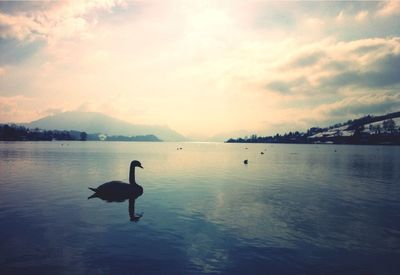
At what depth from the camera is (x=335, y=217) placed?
20.6 metres

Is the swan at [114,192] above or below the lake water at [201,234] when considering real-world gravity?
above

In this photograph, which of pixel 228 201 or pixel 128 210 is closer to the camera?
pixel 128 210

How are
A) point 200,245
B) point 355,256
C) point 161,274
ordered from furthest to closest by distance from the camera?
point 200,245 → point 355,256 → point 161,274

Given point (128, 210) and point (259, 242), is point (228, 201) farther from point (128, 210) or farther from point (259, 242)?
point (259, 242)

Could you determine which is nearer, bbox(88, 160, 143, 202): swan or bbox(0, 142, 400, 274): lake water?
bbox(0, 142, 400, 274): lake water

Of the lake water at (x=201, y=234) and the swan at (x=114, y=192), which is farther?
the swan at (x=114, y=192)

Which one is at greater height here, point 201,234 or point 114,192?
point 114,192

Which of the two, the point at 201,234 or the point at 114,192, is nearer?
the point at 201,234

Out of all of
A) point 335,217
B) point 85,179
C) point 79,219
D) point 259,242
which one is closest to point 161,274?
point 259,242

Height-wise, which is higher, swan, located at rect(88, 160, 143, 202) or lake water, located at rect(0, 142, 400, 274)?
swan, located at rect(88, 160, 143, 202)

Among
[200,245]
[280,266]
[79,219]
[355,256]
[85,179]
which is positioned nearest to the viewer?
[280,266]

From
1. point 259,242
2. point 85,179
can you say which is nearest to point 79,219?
point 259,242

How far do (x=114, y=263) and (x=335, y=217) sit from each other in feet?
52.0

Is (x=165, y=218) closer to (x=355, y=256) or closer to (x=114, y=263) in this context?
(x=114, y=263)
